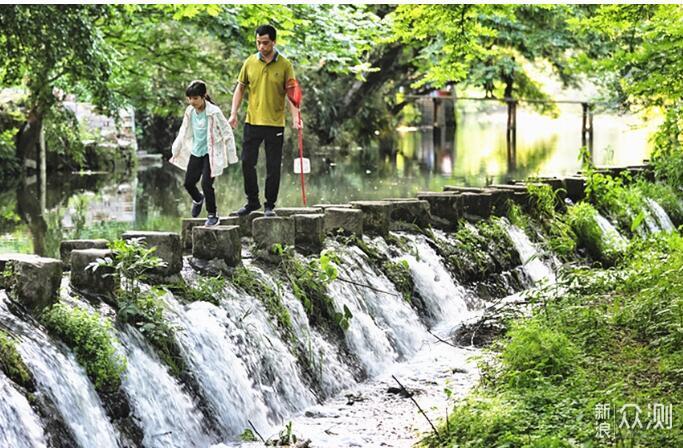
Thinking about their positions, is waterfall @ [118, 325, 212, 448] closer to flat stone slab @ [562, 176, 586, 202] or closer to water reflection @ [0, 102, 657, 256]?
water reflection @ [0, 102, 657, 256]

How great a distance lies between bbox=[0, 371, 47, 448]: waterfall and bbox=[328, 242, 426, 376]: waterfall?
4.00 meters

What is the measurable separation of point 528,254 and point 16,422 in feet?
30.5

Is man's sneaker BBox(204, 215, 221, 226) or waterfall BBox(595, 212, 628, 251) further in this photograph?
waterfall BBox(595, 212, 628, 251)

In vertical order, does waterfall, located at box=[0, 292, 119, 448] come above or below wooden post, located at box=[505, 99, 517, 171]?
below

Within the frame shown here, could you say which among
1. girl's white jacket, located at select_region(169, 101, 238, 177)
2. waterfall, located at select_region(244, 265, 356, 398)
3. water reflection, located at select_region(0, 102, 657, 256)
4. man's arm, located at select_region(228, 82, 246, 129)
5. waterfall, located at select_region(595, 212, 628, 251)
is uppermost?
man's arm, located at select_region(228, 82, 246, 129)

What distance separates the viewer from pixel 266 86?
35.9 feet

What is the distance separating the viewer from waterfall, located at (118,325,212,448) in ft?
24.2

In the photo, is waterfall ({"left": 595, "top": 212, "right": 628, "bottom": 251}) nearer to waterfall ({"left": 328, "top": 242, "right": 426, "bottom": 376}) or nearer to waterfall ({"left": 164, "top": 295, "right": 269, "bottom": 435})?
waterfall ({"left": 328, "top": 242, "right": 426, "bottom": 376})

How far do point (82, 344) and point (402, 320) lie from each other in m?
4.45

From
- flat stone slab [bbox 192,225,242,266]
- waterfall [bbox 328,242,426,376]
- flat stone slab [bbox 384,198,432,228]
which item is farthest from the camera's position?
flat stone slab [bbox 384,198,432,228]

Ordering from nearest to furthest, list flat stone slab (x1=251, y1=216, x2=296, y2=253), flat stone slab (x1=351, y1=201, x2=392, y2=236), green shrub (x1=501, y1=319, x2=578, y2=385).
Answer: green shrub (x1=501, y1=319, x2=578, y2=385)
flat stone slab (x1=251, y1=216, x2=296, y2=253)
flat stone slab (x1=351, y1=201, x2=392, y2=236)

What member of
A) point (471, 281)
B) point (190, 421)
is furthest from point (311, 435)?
point (471, 281)

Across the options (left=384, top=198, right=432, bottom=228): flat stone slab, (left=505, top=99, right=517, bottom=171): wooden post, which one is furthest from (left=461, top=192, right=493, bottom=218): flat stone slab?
(left=505, top=99, right=517, bottom=171): wooden post

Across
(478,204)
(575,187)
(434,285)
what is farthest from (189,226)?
(575,187)
